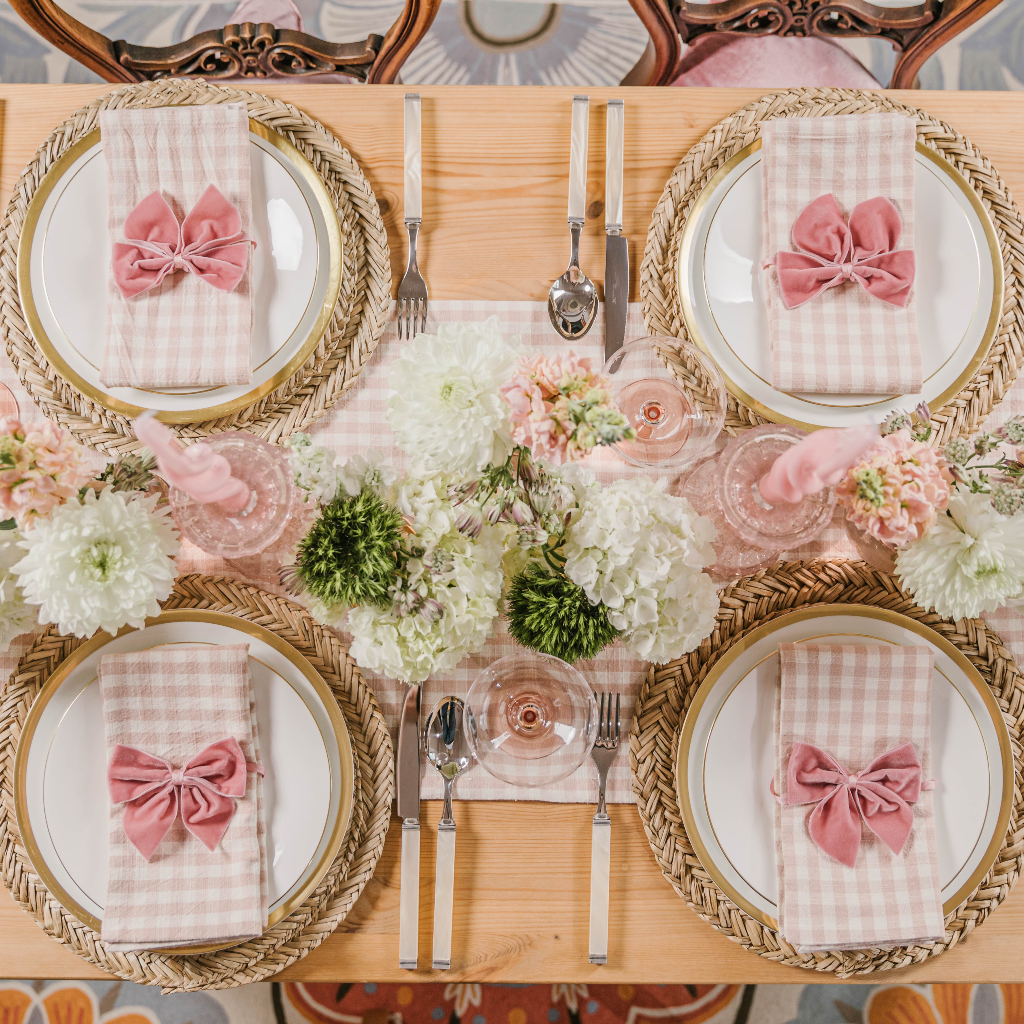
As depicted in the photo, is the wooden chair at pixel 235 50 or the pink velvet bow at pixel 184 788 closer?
the pink velvet bow at pixel 184 788

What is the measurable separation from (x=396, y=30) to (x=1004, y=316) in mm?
1021

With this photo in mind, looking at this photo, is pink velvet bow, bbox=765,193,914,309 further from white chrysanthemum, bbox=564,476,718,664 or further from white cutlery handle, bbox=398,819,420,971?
white cutlery handle, bbox=398,819,420,971

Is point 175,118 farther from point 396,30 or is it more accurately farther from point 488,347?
point 488,347

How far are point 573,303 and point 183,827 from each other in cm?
90

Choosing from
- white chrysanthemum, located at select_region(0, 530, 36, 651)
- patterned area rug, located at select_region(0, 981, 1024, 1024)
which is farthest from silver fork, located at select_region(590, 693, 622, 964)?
patterned area rug, located at select_region(0, 981, 1024, 1024)

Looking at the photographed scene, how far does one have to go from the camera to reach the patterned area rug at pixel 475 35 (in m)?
2.00

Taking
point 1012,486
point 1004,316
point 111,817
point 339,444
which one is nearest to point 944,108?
point 1004,316

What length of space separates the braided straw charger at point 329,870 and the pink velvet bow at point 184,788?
14cm

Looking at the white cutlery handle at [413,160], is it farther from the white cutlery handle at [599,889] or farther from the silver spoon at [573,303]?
the white cutlery handle at [599,889]

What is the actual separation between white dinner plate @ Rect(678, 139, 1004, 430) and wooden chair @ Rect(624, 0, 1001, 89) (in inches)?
11.6

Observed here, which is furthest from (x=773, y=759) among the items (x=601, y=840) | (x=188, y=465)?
(x=188, y=465)

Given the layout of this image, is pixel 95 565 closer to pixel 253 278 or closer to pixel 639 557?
pixel 253 278

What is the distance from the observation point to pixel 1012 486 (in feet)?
2.75

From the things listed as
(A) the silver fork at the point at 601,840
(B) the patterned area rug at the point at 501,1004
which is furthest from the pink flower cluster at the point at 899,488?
(B) the patterned area rug at the point at 501,1004
